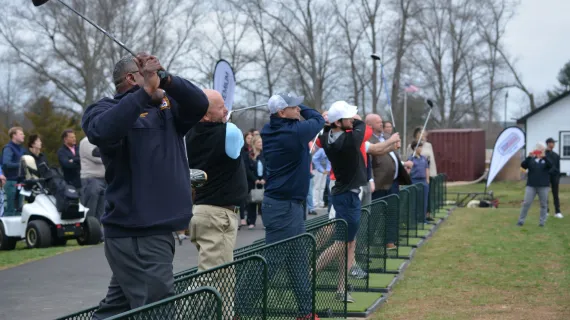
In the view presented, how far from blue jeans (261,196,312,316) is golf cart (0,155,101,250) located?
6645mm

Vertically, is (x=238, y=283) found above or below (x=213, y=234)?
below

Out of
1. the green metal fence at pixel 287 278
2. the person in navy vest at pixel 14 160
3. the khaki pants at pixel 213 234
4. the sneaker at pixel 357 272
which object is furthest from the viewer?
the person in navy vest at pixel 14 160

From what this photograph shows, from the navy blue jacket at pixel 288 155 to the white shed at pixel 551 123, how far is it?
4449cm

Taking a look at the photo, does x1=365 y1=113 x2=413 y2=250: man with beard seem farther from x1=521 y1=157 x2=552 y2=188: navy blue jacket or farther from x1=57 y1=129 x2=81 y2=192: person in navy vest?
x1=521 y1=157 x2=552 y2=188: navy blue jacket

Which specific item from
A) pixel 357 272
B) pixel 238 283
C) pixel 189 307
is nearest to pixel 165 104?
pixel 189 307

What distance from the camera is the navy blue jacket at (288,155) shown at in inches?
290

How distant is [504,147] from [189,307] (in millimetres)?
23835

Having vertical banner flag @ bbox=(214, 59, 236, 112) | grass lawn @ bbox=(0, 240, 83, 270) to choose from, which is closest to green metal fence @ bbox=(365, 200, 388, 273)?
vertical banner flag @ bbox=(214, 59, 236, 112)

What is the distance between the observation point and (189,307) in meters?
4.11

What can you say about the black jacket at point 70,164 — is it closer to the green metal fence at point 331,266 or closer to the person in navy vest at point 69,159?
the person in navy vest at point 69,159

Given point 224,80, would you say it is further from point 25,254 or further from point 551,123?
point 551,123

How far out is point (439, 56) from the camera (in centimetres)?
6169

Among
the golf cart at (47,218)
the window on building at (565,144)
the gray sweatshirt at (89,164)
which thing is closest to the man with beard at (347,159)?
the golf cart at (47,218)

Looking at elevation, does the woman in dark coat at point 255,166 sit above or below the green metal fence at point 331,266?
above
